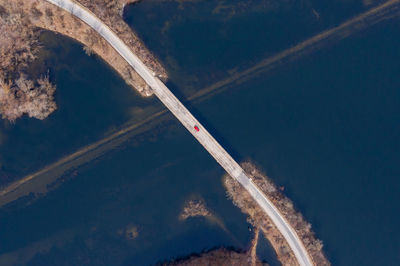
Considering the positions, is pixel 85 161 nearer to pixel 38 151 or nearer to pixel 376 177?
pixel 38 151

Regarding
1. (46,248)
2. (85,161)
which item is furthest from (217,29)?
(46,248)

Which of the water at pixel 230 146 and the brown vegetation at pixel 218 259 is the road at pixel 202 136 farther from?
the brown vegetation at pixel 218 259

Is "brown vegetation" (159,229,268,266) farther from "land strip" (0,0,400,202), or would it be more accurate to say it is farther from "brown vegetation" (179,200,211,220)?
"land strip" (0,0,400,202)

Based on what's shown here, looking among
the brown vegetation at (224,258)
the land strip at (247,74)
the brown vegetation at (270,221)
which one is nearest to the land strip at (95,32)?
the land strip at (247,74)

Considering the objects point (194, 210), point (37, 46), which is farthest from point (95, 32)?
point (194, 210)

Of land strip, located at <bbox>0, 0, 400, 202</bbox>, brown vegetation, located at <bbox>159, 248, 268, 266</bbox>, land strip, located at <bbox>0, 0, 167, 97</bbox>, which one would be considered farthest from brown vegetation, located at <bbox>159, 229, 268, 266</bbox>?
land strip, located at <bbox>0, 0, 167, 97</bbox>
